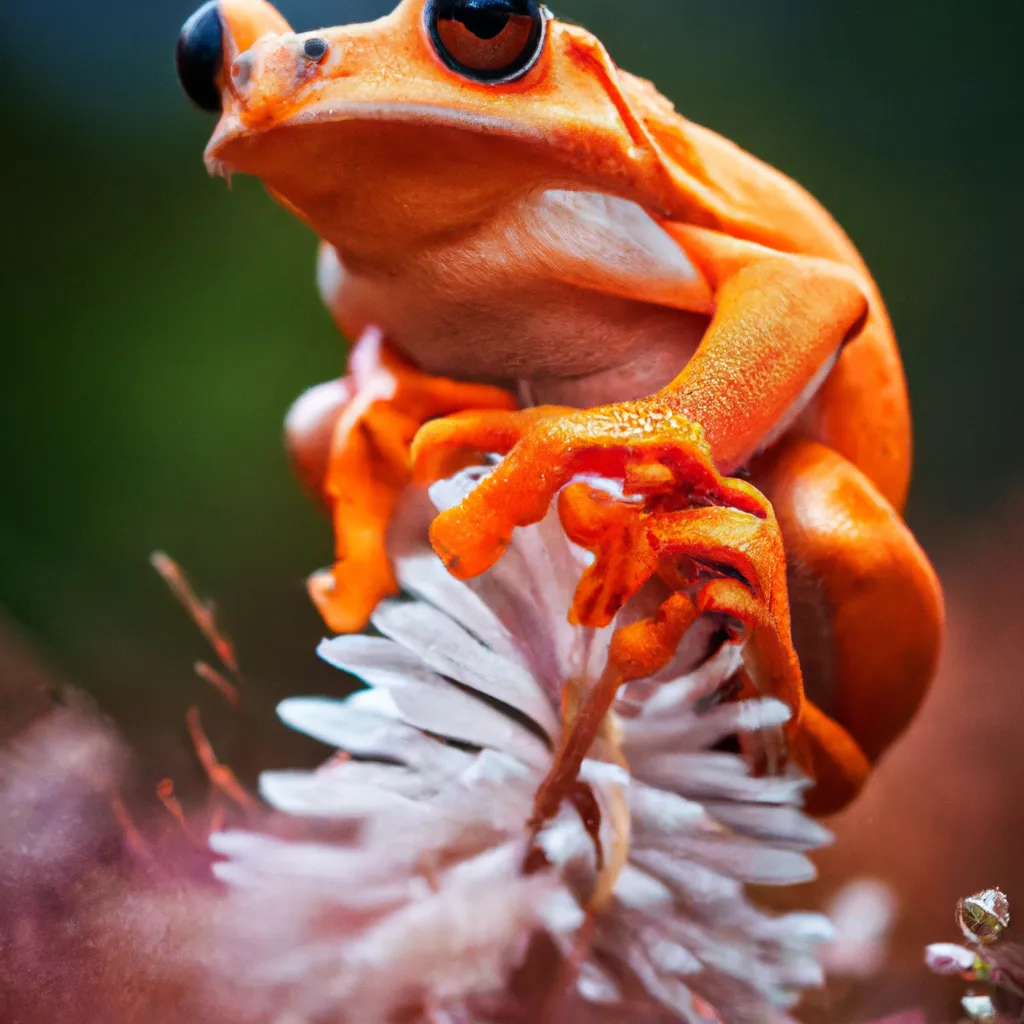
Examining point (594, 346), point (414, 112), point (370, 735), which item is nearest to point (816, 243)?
point (594, 346)

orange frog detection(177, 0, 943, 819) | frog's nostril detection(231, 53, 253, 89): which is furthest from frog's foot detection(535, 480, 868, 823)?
frog's nostril detection(231, 53, 253, 89)

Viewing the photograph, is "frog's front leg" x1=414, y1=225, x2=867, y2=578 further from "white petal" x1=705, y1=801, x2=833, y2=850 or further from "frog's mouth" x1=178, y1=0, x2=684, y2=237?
"white petal" x1=705, y1=801, x2=833, y2=850

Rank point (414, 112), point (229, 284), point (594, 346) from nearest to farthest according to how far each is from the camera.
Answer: point (414, 112) < point (594, 346) < point (229, 284)

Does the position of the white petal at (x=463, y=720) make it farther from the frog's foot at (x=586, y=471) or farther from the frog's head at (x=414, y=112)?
the frog's head at (x=414, y=112)

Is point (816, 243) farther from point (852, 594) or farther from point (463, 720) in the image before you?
point (463, 720)

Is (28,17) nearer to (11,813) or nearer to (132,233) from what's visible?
(132,233)

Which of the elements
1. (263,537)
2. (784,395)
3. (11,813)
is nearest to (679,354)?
(784,395)
